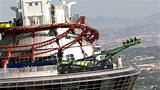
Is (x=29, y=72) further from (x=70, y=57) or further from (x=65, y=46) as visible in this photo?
(x=70, y=57)

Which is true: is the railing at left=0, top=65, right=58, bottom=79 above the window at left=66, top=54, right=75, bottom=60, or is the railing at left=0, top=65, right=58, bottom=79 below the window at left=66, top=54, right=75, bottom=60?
below

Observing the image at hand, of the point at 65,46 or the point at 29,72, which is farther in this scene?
the point at 65,46

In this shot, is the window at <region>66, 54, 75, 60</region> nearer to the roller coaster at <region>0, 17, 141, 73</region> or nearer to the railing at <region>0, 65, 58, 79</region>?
the roller coaster at <region>0, 17, 141, 73</region>

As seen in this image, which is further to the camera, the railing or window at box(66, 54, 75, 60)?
window at box(66, 54, 75, 60)

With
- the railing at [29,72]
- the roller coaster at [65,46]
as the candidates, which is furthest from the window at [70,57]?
the railing at [29,72]

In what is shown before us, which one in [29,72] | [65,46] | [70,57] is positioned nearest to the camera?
[29,72]

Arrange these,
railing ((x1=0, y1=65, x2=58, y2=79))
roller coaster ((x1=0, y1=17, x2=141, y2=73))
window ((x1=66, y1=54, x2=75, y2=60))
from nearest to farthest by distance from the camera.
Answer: railing ((x1=0, y1=65, x2=58, y2=79)), roller coaster ((x1=0, y1=17, x2=141, y2=73)), window ((x1=66, y1=54, x2=75, y2=60))

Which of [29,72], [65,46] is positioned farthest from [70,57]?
[29,72]

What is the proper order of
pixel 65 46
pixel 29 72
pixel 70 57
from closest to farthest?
pixel 29 72
pixel 65 46
pixel 70 57

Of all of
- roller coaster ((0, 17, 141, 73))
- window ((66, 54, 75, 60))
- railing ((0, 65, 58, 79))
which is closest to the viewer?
railing ((0, 65, 58, 79))

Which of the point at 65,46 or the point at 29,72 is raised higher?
the point at 65,46

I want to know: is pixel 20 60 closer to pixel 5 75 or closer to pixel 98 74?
pixel 5 75

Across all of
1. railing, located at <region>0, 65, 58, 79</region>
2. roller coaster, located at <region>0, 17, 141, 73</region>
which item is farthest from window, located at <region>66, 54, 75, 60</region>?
railing, located at <region>0, 65, 58, 79</region>

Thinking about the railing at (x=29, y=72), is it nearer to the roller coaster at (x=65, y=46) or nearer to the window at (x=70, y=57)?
the roller coaster at (x=65, y=46)
